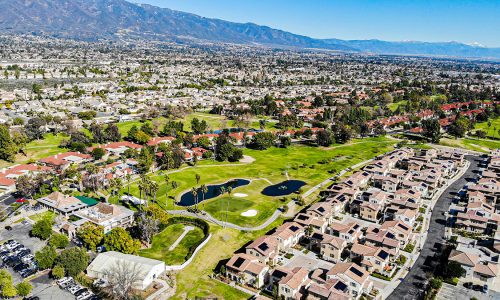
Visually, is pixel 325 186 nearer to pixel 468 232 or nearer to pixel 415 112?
pixel 468 232

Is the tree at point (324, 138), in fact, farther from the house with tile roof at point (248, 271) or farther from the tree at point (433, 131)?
the house with tile roof at point (248, 271)

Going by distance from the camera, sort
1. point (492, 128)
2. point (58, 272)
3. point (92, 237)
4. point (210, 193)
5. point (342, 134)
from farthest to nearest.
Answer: point (492, 128) → point (342, 134) → point (210, 193) → point (92, 237) → point (58, 272)

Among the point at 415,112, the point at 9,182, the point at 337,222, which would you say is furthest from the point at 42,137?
the point at 415,112

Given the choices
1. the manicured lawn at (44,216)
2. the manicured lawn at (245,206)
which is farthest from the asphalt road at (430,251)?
the manicured lawn at (44,216)

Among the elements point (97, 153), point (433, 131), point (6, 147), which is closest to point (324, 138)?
point (433, 131)

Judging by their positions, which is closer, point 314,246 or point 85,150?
→ point 314,246

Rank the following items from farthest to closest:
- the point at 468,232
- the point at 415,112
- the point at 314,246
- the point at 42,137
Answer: the point at 415,112
the point at 42,137
the point at 468,232
the point at 314,246

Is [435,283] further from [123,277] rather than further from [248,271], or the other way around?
[123,277]
